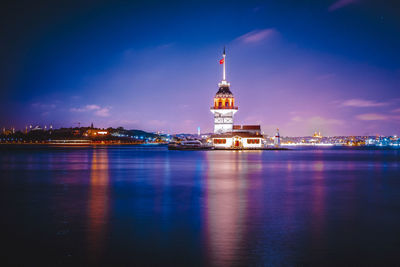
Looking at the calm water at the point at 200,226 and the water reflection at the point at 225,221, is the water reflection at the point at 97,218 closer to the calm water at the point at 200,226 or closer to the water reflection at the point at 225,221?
the calm water at the point at 200,226

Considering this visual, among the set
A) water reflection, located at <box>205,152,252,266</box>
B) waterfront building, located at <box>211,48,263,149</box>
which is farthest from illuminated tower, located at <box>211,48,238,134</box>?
water reflection, located at <box>205,152,252,266</box>

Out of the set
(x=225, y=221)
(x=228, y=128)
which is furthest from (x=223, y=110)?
(x=225, y=221)

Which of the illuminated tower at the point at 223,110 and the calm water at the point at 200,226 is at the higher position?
the illuminated tower at the point at 223,110

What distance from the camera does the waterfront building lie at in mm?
96125

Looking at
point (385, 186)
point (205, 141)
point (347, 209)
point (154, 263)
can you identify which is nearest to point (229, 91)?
point (205, 141)

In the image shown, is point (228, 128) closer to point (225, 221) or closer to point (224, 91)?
point (224, 91)

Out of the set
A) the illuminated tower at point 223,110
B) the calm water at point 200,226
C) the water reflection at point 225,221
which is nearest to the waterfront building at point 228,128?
the illuminated tower at point 223,110

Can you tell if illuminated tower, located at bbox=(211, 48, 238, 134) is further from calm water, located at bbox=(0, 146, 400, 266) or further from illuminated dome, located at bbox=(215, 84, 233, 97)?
calm water, located at bbox=(0, 146, 400, 266)

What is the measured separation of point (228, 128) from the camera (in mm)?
101375

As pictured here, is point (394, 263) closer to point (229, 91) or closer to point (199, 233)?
point (199, 233)

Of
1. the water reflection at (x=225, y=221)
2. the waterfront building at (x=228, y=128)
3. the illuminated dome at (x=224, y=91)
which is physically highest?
the illuminated dome at (x=224, y=91)

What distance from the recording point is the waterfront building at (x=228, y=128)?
9612 centimetres

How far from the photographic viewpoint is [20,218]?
11.9 metres

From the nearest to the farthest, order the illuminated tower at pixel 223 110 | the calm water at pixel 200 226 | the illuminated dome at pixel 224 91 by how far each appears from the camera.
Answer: the calm water at pixel 200 226
the illuminated tower at pixel 223 110
the illuminated dome at pixel 224 91
